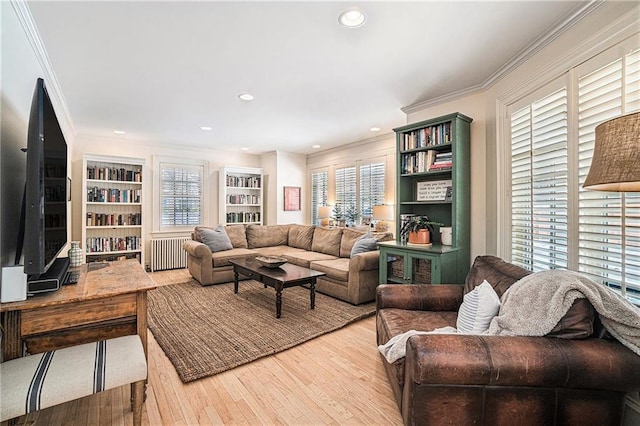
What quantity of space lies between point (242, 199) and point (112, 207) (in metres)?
2.47

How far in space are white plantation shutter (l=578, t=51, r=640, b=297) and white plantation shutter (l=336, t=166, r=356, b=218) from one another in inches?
164

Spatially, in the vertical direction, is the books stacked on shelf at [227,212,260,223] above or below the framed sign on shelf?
below

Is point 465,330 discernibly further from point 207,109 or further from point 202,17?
point 207,109

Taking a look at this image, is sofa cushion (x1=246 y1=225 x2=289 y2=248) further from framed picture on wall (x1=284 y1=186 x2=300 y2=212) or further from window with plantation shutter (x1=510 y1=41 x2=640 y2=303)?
window with plantation shutter (x1=510 y1=41 x2=640 y2=303)

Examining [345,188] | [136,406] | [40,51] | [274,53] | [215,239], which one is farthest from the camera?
[345,188]

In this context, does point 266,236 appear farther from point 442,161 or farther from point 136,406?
point 136,406

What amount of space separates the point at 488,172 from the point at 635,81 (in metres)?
1.52

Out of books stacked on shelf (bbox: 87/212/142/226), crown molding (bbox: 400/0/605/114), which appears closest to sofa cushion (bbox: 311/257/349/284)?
crown molding (bbox: 400/0/605/114)

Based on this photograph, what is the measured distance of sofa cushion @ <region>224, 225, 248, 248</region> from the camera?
5.48 meters

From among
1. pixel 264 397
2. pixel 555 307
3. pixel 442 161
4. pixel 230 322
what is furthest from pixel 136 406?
pixel 442 161

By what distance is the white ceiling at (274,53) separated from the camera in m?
1.93

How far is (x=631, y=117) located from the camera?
1.13 metres

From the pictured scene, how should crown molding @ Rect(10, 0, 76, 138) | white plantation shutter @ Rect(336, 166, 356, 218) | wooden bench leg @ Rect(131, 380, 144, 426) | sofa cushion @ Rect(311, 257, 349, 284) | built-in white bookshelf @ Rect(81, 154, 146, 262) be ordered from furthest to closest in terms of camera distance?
white plantation shutter @ Rect(336, 166, 356, 218)
built-in white bookshelf @ Rect(81, 154, 146, 262)
sofa cushion @ Rect(311, 257, 349, 284)
crown molding @ Rect(10, 0, 76, 138)
wooden bench leg @ Rect(131, 380, 144, 426)

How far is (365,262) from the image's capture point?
3.71 metres
